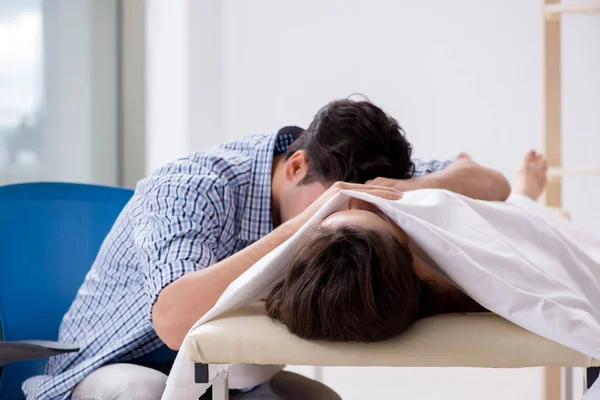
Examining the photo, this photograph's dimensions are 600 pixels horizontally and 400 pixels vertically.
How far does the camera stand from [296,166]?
146 cm

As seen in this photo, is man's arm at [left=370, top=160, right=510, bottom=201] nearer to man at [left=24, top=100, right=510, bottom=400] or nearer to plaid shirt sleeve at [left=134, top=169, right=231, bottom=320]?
man at [left=24, top=100, right=510, bottom=400]

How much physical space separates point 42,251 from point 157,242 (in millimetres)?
513

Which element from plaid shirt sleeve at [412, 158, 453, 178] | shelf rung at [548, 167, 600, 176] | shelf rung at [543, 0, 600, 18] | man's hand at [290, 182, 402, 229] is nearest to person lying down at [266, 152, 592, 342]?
man's hand at [290, 182, 402, 229]

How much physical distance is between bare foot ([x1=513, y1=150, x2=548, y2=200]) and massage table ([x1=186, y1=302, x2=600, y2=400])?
1.17 metres

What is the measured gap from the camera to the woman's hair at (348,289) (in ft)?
2.69

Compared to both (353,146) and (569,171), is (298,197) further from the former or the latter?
(569,171)

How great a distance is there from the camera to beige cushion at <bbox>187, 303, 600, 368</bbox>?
820 mm

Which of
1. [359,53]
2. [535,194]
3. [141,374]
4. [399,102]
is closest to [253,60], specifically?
[359,53]

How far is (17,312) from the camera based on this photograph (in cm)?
149

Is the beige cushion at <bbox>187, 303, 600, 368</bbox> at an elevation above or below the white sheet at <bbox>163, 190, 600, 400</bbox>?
below

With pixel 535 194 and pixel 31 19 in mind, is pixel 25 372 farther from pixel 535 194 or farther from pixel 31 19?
pixel 31 19

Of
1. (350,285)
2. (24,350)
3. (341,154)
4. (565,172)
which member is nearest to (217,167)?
(341,154)

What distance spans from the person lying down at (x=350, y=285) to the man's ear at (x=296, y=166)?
519 millimetres

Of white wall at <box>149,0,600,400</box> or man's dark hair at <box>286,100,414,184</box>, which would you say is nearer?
man's dark hair at <box>286,100,414,184</box>
